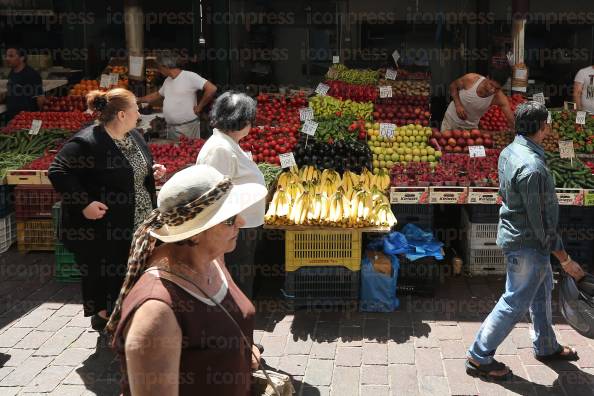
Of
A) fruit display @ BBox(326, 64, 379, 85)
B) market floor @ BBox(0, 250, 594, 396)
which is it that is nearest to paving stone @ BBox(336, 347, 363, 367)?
market floor @ BBox(0, 250, 594, 396)

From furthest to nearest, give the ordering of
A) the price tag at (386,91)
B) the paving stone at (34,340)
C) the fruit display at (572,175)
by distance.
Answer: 1. the price tag at (386,91)
2. the fruit display at (572,175)
3. the paving stone at (34,340)

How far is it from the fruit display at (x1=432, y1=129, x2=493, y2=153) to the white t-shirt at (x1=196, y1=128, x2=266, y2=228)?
3360 millimetres

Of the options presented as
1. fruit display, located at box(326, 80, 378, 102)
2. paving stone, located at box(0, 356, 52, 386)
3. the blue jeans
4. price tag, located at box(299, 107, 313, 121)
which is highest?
fruit display, located at box(326, 80, 378, 102)

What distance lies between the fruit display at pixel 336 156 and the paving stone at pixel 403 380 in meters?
2.57

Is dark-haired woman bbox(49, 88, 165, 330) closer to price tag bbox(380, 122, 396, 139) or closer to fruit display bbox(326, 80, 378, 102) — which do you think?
price tag bbox(380, 122, 396, 139)

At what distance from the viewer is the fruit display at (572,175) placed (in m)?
6.45

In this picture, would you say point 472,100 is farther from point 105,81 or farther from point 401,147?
point 105,81

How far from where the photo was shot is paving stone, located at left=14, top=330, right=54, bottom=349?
5289mm

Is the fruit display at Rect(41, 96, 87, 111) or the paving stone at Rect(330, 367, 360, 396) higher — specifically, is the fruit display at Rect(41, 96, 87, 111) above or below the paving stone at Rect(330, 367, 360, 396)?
above

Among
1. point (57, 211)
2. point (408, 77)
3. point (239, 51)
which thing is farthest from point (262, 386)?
point (239, 51)

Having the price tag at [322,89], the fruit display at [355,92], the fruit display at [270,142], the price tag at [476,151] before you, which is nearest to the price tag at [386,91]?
the fruit display at [355,92]

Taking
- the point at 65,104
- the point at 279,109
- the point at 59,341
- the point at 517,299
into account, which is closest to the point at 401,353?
the point at 517,299

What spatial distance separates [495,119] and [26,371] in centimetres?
595

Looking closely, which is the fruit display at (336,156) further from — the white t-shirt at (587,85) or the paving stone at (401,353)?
the white t-shirt at (587,85)
